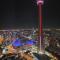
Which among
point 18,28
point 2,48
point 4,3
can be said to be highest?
point 4,3

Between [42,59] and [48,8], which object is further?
[48,8]

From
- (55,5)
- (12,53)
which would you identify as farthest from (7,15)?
(55,5)

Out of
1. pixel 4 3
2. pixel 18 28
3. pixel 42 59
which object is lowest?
pixel 42 59

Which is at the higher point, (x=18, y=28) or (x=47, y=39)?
(x=18, y=28)

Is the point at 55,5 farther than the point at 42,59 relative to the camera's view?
Yes

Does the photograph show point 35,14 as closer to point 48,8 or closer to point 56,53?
point 48,8

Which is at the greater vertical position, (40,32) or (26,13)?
(26,13)

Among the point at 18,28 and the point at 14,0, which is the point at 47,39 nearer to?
the point at 18,28

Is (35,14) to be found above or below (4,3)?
below

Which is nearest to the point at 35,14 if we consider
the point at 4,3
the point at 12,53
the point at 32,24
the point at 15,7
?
the point at 32,24
